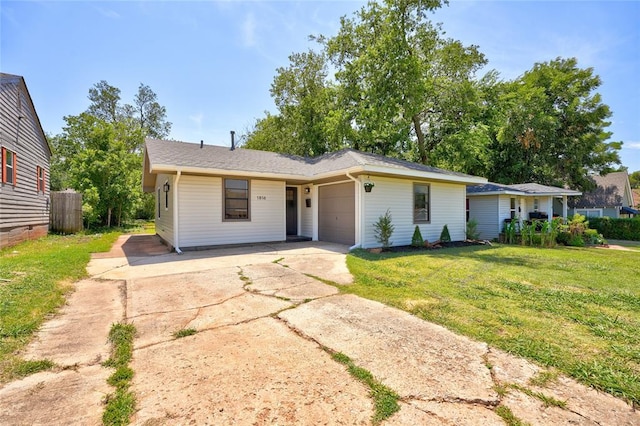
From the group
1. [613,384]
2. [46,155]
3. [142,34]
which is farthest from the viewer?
[46,155]

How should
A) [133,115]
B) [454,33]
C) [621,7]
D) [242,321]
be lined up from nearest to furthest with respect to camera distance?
1. [242,321]
2. [621,7]
3. [454,33]
4. [133,115]

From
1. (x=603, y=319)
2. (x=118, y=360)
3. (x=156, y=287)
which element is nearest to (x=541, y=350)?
(x=603, y=319)

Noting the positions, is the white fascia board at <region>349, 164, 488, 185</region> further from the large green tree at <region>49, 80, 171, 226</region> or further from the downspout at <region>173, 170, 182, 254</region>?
the large green tree at <region>49, 80, 171, 226</region>

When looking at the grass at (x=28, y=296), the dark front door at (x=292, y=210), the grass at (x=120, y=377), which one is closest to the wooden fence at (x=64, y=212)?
the grass at (x=28, y=296)

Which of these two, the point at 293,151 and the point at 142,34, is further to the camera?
the point at 293,151

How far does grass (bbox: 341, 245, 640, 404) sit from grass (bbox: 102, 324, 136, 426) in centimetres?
292

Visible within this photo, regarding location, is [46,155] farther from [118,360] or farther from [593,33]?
[593,33]

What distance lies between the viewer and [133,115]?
2892 centimetres

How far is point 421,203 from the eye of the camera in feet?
34.7

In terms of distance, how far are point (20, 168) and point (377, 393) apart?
13438 mm

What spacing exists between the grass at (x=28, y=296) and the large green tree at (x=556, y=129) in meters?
21.0

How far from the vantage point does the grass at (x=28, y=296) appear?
8.09 feet

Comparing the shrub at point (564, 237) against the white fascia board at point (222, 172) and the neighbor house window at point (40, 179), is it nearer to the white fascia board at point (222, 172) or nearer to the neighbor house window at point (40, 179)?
the white fascia board at point (222, 172)

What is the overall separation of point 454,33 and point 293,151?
440 inches
